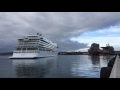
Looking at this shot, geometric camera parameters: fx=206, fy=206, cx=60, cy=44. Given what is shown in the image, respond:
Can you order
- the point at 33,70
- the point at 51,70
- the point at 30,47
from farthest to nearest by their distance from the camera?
the point at 30,47 → the point at 33,70 → the point at 51,70

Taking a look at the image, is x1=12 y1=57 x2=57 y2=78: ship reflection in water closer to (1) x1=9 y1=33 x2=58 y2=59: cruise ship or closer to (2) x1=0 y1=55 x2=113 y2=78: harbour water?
(2) x1=0 y1=55 x2=113 y2=78: harbour water

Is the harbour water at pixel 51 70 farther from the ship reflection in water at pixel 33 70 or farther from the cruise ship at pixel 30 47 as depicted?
the cruise ship at pixel 30 47

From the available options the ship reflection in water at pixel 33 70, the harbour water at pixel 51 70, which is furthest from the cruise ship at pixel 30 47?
the ship reflection in water at pixel 33 70

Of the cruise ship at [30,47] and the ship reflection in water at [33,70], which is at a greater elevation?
the cruise ship at [30,47]

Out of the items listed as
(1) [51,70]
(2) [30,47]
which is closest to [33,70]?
(1) [51,70]

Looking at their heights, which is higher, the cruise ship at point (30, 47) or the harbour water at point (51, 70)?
the cruise ship at point (30, 47)

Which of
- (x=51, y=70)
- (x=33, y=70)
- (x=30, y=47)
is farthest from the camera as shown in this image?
(x=30, y=47)

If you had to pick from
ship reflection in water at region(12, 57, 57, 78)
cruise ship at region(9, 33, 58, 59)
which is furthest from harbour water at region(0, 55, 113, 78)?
cruise ship at region(9, 33, 58, 59)

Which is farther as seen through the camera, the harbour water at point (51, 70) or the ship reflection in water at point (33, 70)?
the ship reflection in water at point (33, 70)

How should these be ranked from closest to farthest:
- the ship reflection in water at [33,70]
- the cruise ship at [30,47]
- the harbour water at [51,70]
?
the harbour water at [51,70]
the ship reflection in water at [33,70]
the cruise ship at [30,47]

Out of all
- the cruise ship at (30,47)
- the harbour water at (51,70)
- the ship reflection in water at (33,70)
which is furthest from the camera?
the cruise ship at (30,47)

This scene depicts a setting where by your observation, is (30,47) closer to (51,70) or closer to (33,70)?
(33,70)
